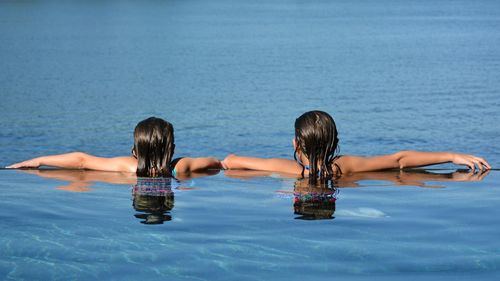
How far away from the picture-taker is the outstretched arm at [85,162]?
345 inches

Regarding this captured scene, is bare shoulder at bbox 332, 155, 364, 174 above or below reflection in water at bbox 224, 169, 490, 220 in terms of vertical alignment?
above

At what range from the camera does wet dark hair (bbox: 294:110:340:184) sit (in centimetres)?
783

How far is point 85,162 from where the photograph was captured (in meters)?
9.06

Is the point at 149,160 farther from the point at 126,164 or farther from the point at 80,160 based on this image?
the point at 80,160

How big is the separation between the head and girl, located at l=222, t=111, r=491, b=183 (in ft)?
2.88

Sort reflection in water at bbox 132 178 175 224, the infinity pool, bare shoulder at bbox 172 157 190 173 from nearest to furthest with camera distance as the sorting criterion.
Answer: the infinity pool → reflection in water at bbox 132 178 175 224 → bare shoulder at bbox 172 157 190 173

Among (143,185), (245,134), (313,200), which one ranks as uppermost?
(245,134)

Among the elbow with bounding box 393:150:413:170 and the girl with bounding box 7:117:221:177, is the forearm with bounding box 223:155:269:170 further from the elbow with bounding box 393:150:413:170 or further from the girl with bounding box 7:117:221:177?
the elbow with bounding box 393:150:413:170

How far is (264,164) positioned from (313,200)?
1079 mm

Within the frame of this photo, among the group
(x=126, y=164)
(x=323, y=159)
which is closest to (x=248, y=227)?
(x=323, y=159)

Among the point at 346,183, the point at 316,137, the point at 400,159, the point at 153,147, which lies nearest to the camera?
the point at 316,137

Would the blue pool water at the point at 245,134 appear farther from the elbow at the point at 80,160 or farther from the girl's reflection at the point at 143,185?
the elbow at the point at 80,160

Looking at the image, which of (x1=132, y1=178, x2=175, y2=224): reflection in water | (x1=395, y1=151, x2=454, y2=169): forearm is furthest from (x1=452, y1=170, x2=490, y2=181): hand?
(x1=132, y1=178, x2=175, y2=224): reflection in water

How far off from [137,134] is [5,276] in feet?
7.47
